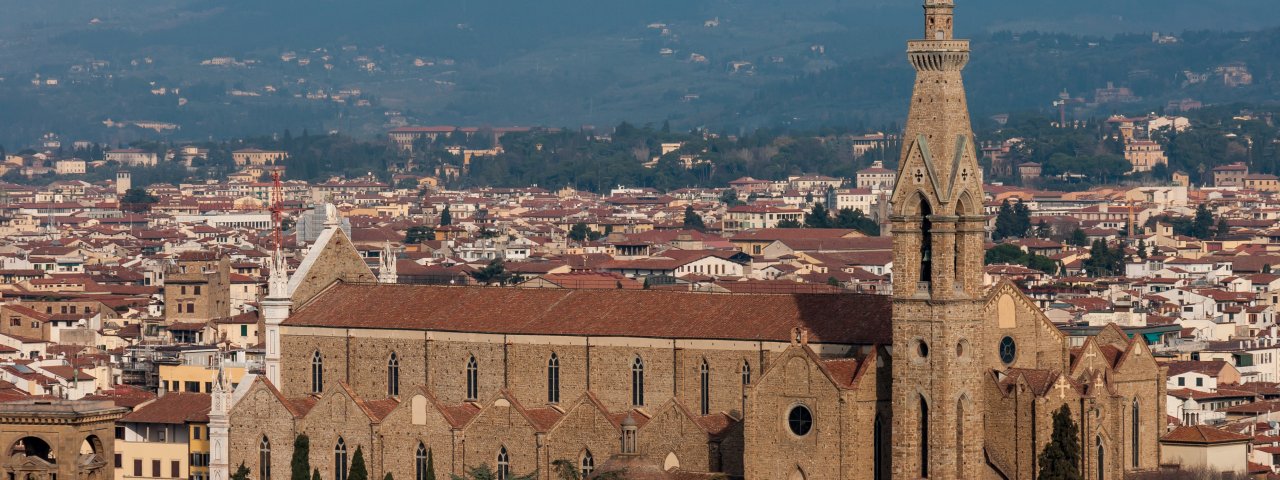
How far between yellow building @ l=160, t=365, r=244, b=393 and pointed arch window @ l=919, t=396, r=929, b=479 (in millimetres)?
19533

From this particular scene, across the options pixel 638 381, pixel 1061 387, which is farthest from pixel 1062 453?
pixel 638 381

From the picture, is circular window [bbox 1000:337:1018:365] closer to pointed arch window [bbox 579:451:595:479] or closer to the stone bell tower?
the stone bell tower

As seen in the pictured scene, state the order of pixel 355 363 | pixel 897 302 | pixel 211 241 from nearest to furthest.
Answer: pixel 897 302, pixel 355 363, pixel 211 241

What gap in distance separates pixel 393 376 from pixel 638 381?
5.54m

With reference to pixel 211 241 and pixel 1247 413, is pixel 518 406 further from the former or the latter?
pixel 211 241

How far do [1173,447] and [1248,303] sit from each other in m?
43.2

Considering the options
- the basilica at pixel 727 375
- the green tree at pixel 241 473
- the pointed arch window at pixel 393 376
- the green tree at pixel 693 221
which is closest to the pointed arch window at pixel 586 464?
the basilica at pixel 727 375

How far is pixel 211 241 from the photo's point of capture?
144375 mm

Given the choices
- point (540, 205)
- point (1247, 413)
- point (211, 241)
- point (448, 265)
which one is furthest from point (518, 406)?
point (540, 205)

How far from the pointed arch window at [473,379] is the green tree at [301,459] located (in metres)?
3.03

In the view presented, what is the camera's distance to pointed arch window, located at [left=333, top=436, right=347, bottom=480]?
182ft

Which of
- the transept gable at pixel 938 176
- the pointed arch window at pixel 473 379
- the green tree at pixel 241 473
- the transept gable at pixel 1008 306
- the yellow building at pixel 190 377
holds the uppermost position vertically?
the transept gable at pixel 938 176

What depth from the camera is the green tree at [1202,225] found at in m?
146

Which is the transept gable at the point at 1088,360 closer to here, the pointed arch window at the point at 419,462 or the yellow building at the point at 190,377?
the pointed arch window at the point at 419,462
